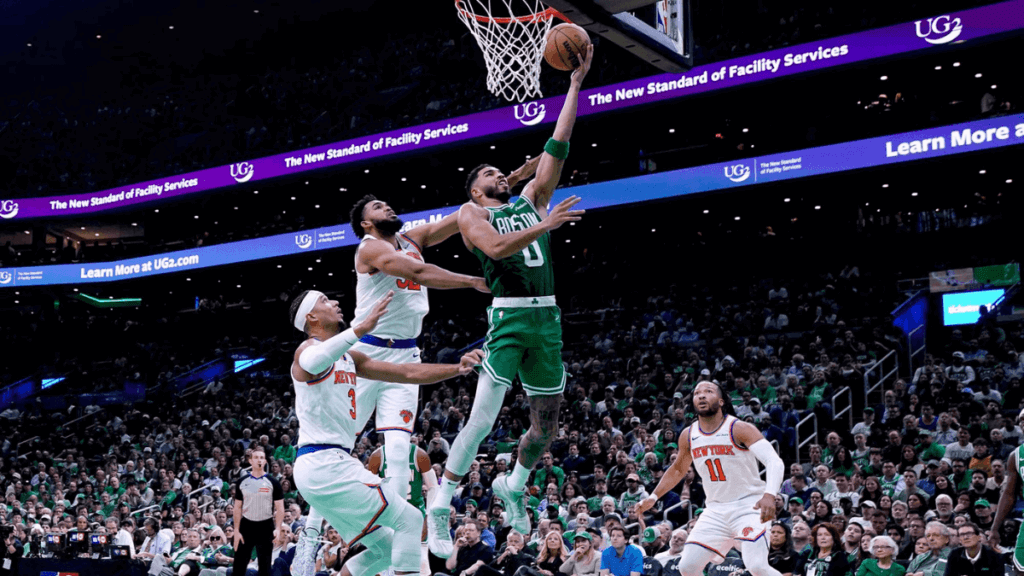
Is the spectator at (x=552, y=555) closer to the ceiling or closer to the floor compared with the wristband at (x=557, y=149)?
closer to the floor

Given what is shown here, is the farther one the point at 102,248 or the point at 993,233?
the point at 102,248

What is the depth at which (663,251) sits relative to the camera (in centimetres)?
2928

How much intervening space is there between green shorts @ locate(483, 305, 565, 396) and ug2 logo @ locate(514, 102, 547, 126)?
19.7 m

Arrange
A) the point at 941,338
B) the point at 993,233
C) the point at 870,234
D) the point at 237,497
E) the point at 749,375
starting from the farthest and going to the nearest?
the point at 870,234 < the point at 993,233 < the point at 941,338 < the point at 749,375 < the point at 237,497

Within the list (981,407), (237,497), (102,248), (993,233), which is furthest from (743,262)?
(102,248)

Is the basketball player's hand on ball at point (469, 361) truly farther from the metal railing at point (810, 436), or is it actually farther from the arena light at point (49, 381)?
the arena light at point (49, 381)

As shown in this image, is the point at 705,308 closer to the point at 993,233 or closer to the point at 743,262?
the point at 743,262

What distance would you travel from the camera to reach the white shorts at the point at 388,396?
7.40 meters

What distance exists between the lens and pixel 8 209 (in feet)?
119

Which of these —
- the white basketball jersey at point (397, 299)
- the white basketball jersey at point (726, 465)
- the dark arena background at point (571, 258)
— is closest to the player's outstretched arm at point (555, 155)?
the dark arena background at point (571, 258)

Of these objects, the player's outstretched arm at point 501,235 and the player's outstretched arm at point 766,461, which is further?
the player's outstretched arm at point 766,461

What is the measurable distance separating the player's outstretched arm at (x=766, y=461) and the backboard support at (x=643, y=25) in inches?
120

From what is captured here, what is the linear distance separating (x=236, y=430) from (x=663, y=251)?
12853 millimetres

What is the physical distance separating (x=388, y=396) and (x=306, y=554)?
50.2 inches
